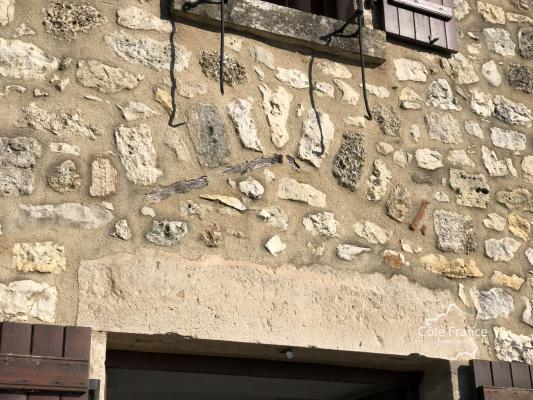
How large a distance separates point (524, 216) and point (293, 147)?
1.13 metres

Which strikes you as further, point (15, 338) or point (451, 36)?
point (451, 36)

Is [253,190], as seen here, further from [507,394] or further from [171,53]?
[507,394]

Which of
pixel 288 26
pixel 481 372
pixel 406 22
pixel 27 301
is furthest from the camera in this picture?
pixel 406 22

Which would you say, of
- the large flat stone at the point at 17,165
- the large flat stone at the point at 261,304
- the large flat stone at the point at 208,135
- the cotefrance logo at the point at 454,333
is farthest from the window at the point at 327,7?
the large flat stone at the point at 17,165

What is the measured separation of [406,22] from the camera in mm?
4031

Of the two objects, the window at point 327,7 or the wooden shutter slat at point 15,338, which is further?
the window at point 327,7

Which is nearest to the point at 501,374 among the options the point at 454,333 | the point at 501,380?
the point at 501,380

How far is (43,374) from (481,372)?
1.71 m

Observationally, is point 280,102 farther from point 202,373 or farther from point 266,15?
point 202,373

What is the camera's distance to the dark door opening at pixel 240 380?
3.42 m

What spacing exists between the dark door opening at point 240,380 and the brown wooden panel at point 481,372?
31 cm

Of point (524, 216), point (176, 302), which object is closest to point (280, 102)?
point (176, 302)

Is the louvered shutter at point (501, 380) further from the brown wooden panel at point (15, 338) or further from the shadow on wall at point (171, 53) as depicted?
the brown wooden panel at point (15, 338)

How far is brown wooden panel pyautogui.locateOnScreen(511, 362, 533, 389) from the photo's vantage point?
362 centimetres
